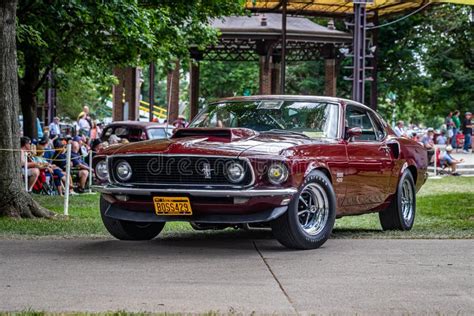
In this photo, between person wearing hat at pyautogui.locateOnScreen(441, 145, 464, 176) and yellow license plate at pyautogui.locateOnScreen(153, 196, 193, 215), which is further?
person wearing hat at pyautogui.locateOnScreen(441, 145, 464, 176)

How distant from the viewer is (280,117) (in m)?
10.9

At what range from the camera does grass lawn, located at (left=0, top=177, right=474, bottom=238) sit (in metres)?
11.8

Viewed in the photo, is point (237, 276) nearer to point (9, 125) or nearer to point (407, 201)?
point (407, 201)

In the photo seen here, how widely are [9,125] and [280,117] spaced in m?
4.64

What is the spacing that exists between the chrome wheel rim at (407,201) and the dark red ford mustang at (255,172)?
0.84 meters

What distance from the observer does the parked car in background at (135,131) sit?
96.9 feet

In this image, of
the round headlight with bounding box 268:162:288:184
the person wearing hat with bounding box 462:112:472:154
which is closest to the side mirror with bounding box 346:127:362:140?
the round headlight with bounding box 268:162:288:184

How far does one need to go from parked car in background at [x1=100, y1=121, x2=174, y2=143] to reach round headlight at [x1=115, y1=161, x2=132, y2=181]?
1915 cm

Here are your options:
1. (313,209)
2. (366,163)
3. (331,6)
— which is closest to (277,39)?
(331,6)

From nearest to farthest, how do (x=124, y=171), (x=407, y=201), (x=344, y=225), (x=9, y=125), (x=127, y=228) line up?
(x=124, y=171)
(x=127, y=228)
(x=407, y=201)
(x=9, y=125)
(x=344, y=225)

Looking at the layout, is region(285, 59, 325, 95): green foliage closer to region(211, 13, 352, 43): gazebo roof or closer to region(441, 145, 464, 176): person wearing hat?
region(211, 13, 352, 43): gazebo roof

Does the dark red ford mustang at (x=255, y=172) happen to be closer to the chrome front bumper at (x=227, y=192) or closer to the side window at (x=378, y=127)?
the chrome front bumper at (x=227, y=192)

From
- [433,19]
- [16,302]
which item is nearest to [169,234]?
[16,302]

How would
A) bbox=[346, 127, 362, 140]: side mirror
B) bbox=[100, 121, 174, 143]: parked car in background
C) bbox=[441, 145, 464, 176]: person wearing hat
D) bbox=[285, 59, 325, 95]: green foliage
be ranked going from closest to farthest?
bbox=[346, 127, 362, 140]: side mirror < bbox=[100, 121, 174, 143]: parked car in background < bbox=[441, 145, 464, 176]: person wearing hat < bbox=[285, 59, 325, 95]: green foliage
